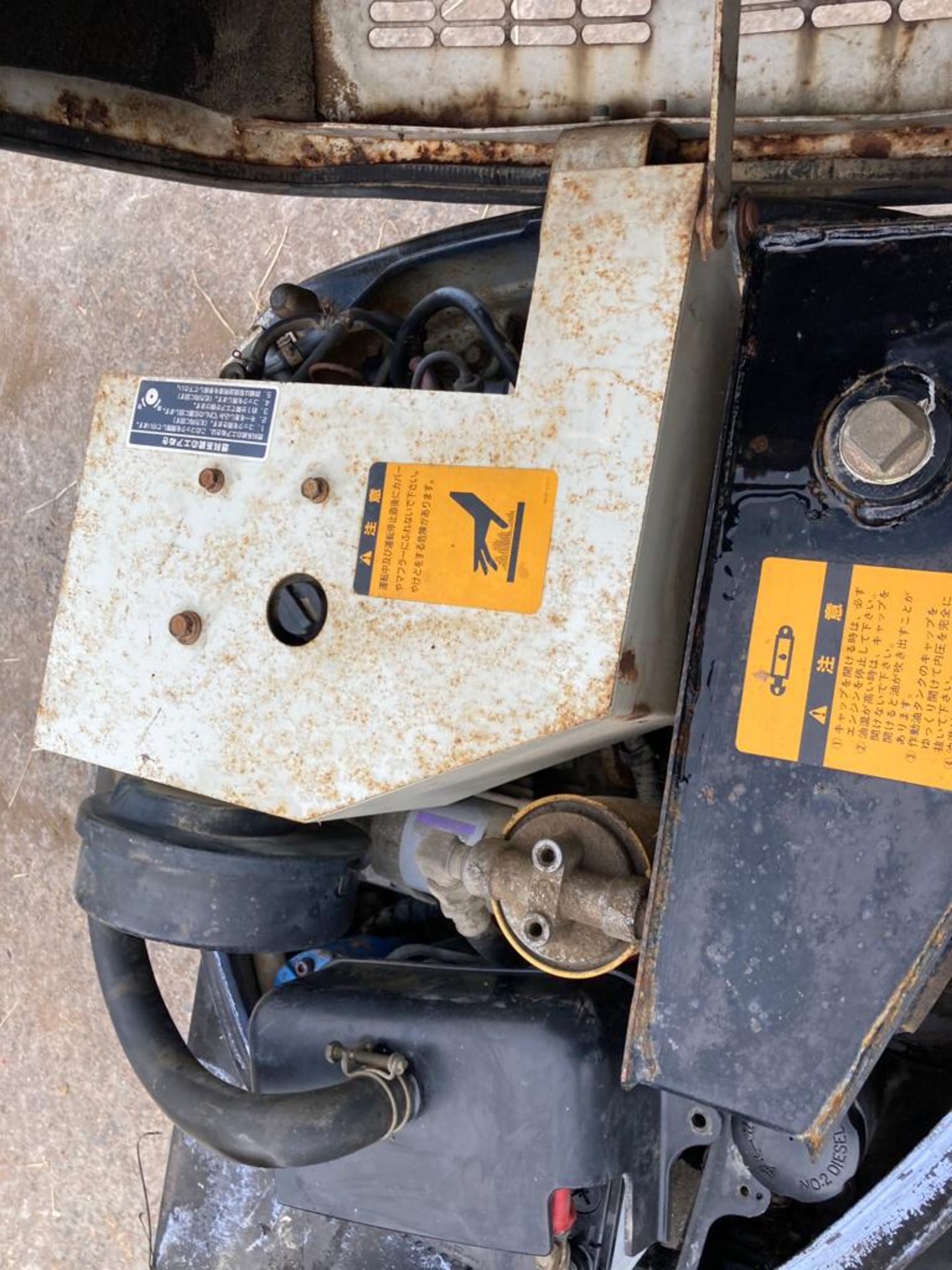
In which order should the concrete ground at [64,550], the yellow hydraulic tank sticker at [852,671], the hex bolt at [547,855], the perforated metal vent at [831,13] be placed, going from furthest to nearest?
1. the concrete ground at [64,550]
2. the perforated metal vent at [831,13]
3. the hex bolt at [547,855]
4. the yellow hydraulic tank sticker at [852,671]

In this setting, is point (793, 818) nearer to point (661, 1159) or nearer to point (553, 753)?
point (553, 753)

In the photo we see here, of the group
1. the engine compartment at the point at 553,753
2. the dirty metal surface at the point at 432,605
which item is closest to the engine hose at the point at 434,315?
the engine compartment at the point at 553,753

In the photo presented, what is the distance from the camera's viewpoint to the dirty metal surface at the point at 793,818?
638 millimetres

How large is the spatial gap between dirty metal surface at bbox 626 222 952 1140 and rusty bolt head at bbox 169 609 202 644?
348 mm

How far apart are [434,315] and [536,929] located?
539mm

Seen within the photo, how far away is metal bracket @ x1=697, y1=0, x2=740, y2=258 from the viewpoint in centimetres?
64

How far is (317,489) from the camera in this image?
0.76 metres

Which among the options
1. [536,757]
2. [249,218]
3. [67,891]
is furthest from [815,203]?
[67,891]

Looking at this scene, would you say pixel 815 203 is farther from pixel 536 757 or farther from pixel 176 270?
pixel 176 270

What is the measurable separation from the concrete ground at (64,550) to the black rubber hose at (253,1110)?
2.63 feet

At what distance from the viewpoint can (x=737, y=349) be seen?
0.71 metres

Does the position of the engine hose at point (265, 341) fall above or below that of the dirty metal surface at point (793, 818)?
above

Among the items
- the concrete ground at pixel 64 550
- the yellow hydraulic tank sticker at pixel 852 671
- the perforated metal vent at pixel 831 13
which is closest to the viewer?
the yellow hydraulic tank sticker at pixel 852 671

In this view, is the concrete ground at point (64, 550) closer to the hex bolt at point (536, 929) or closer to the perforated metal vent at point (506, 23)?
the perforated metal vent at point (506, 23)
